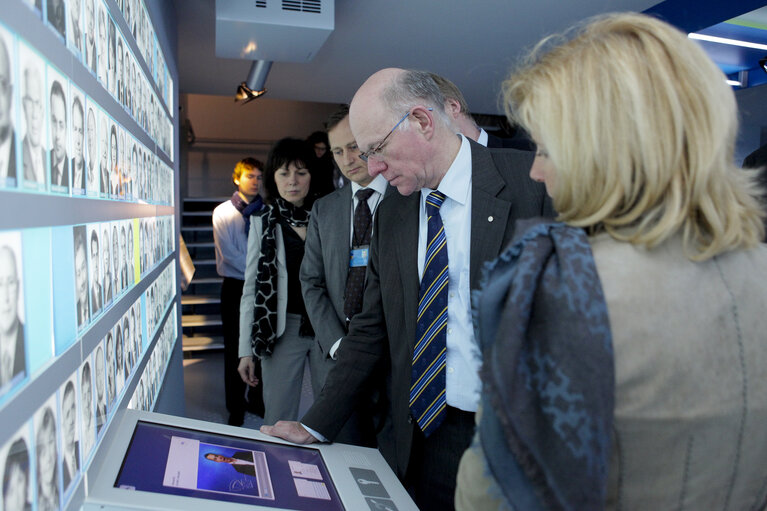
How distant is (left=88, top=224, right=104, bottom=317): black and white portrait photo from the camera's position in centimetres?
115

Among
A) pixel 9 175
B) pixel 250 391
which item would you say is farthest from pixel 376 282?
pixel 250 391

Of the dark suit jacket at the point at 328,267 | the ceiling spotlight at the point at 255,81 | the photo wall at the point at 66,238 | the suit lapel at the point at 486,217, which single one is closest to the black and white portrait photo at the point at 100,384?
the photo wall at the point at 66,238

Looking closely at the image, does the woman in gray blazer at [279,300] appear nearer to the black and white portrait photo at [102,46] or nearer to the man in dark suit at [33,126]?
the black and white portrait photo at [102,46]

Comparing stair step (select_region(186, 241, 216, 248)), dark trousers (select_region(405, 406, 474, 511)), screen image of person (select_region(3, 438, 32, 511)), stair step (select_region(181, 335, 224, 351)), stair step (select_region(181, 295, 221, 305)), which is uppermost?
screen image of person (select_region(3, 438, 32, 511))

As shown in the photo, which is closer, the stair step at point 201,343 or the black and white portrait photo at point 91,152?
the black and white portrait photo at point 91,152

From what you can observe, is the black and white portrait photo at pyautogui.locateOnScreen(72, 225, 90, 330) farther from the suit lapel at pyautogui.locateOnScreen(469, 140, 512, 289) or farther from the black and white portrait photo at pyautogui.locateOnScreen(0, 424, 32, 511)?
the suit lapel at pyautogui.locateOnScreen(469, 140, 512, 289)

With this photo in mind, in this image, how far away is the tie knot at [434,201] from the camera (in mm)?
1636

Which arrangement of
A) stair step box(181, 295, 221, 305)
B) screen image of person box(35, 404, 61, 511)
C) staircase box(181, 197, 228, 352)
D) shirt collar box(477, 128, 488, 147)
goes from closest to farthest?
screen image of person box(35, 404, 61, 511), shirt collar box(477, 128, 488, 147), staircase box(181, 197, 228, 352), stair step box(181, 295, 221, 305)

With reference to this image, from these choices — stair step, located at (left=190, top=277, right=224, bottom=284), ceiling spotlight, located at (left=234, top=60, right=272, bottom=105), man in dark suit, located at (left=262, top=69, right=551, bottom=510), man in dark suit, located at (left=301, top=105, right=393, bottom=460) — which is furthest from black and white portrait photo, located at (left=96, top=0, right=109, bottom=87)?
stair step, located at (left=190, top=277, right=224, bottom=284)

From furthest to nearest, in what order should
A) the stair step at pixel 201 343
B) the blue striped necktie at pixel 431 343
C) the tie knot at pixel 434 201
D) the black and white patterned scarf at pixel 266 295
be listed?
the stair step at pixel 201 343, the black and white patterned scarf at pixel 266 295, the tie knot at pixel 434 201, the blue striped necktie at pixel 431 343

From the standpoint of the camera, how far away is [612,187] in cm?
78

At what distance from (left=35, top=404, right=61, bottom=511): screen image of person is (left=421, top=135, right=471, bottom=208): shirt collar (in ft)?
3.58

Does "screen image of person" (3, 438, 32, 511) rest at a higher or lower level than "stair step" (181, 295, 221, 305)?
higher

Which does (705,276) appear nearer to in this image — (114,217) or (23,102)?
→ (23,102)
